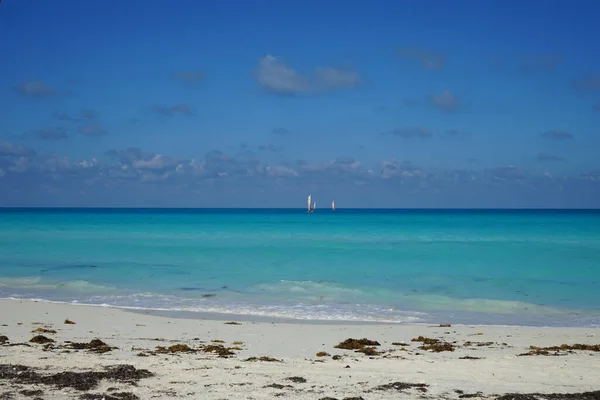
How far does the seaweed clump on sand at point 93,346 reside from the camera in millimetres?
8867

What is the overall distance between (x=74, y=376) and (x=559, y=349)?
780 cm

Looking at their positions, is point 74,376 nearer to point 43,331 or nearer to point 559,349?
point 43,331

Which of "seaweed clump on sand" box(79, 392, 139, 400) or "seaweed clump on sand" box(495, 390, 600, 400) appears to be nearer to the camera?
"seaweed clump on sand" box(79, 392, 139, 400)

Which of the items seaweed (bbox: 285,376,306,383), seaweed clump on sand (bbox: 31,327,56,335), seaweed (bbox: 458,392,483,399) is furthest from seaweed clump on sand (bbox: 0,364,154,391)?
seaweed (bbox: 458,392,483,399)

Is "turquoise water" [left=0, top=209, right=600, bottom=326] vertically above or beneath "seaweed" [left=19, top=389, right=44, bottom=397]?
beneath

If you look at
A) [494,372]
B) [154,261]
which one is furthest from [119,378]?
[154,261]

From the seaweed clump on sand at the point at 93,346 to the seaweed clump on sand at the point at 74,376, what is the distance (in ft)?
5.13

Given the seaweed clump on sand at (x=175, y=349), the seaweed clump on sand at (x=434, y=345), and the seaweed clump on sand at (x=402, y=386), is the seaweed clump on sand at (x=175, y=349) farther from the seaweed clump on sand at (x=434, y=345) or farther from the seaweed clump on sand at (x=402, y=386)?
the seaweed clump on sand at (x=434, y=345)

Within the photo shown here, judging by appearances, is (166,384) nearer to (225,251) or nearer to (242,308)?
(242,308)

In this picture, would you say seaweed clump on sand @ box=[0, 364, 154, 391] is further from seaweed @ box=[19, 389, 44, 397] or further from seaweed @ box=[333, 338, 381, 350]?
seaweed @ box=[333, 338, 381, 350]

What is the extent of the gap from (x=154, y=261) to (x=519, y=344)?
22430mm

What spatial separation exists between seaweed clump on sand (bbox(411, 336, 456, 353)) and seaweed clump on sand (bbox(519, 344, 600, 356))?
1235mm

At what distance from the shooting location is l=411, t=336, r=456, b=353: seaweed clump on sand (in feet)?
31.4

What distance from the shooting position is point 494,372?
7.74 m
